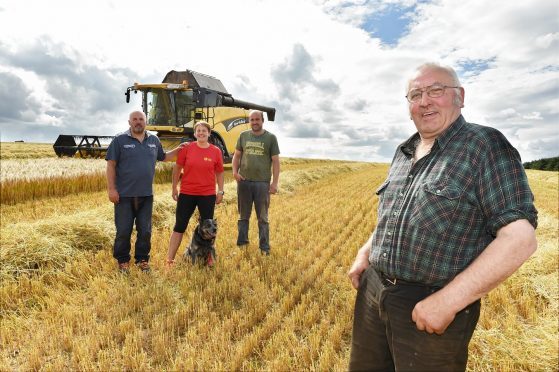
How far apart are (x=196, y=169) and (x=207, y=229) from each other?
31.4 inches

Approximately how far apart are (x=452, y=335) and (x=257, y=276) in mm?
3372

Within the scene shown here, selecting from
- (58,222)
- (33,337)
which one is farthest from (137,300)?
(58,222)

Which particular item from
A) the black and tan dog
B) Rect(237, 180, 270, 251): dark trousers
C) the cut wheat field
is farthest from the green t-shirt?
the cut wheat field

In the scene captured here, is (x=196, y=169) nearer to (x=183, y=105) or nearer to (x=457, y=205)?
(x=457, y=205)

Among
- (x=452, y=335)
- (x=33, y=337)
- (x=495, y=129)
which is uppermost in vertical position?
(x=495, y=129)

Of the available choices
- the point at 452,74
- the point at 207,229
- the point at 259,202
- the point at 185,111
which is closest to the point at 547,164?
the point at 185,111

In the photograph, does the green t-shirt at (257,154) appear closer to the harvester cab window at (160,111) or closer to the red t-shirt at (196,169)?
the red t-shirt at (196,169)

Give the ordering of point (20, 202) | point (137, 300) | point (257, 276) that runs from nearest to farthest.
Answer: point (137, 300)
point (257, 276)
point (20, 202)

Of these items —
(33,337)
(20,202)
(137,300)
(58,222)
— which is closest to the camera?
(33,337)

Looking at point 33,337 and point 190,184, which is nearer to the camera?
point 33,337

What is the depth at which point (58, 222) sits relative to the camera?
5.88 metres

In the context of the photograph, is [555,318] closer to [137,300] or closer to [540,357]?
[540,357]

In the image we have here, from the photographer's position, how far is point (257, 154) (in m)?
5.63

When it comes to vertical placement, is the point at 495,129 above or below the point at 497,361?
above
